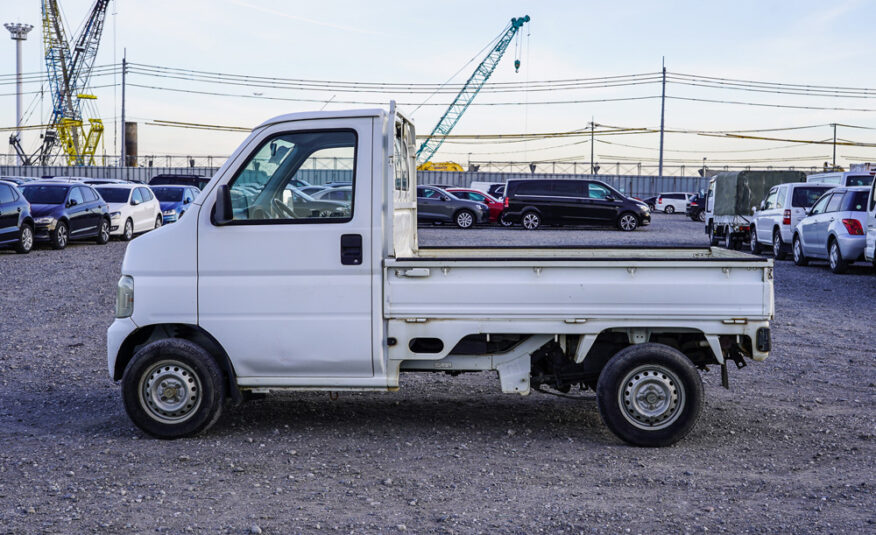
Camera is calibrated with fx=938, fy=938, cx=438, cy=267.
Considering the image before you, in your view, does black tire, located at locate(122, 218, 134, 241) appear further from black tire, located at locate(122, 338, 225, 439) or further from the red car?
black tire, located at locate(122, 338, 225, 439)

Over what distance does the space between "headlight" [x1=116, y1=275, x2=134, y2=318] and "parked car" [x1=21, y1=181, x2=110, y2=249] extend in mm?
16518

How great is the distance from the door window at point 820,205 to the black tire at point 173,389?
51.6 ft

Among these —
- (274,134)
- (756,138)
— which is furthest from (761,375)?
(756,138)

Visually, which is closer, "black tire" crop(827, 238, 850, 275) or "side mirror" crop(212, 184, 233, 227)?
"side mirror" crop(212, 184, 233, 227)

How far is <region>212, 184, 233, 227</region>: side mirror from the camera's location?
580cm

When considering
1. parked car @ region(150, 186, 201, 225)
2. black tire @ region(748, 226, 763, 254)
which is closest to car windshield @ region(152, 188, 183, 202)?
parked car @ region(150, 186, 201, 225)

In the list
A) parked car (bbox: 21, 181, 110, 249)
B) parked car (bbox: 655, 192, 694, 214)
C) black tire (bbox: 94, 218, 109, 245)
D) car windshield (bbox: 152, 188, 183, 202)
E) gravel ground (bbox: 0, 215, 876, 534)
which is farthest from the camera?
parked car (bbox: 655, 192, 694, 214)

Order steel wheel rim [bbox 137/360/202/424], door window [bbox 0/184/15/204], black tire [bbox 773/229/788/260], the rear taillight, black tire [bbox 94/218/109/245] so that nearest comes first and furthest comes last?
steel wheel rim [bbox 137/360/202/424]
the rear taillight
door window [bbox 0/184/15/204]
black tire [bbox 773/229/788/260]
black tire [bbox 94/218/109/245]

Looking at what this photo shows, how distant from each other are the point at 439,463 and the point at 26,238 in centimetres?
1730

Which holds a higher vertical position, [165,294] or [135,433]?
[165,294]

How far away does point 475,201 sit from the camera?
3766 centimetres

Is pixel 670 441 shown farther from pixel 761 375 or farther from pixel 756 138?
pixel 756 138

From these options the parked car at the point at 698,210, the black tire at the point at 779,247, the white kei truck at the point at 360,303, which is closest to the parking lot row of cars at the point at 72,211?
the white kei truck at the point at 360,303

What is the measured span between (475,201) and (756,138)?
43.7 metres
